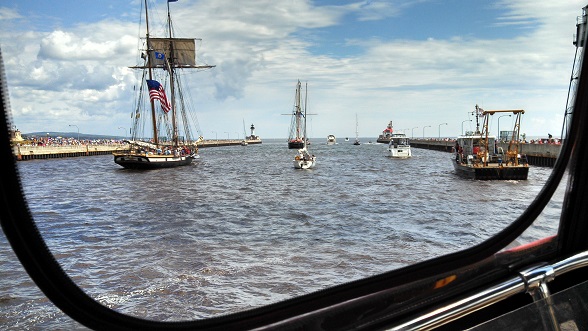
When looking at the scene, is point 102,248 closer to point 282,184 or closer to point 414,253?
point 414,253

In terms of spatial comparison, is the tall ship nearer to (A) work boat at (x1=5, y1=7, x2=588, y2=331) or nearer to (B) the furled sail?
(B) the furled sail

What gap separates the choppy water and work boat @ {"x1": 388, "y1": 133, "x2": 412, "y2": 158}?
16.3m

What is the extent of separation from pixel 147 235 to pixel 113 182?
408 inches

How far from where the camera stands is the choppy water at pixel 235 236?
178 inches

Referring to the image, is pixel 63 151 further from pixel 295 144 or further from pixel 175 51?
pixel 295 144

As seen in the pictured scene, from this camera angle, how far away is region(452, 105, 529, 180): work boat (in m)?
14.4

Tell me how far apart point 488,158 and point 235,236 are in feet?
33.9

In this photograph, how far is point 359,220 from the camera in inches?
373

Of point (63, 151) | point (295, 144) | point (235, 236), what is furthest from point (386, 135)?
point (235, 236)

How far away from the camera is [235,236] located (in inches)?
319

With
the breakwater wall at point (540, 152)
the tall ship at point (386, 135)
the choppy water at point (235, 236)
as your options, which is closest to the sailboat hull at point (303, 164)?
the choppy water at point (235, 236)

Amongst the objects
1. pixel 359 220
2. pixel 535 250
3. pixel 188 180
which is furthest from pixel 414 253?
pixel 188 180

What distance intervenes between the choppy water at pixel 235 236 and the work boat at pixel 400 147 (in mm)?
16305

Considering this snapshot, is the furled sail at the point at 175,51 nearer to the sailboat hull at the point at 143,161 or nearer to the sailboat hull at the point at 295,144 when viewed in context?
the sailboat hull at the point at 143,161
